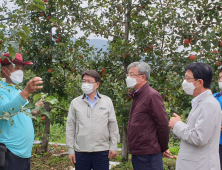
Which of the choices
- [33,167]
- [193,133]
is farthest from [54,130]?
[193,133]

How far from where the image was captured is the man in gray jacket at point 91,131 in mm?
2686

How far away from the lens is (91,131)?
2.70 meters

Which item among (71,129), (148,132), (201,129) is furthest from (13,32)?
(71,129)

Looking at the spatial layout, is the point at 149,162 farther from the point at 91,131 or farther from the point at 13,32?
the point at 13,32

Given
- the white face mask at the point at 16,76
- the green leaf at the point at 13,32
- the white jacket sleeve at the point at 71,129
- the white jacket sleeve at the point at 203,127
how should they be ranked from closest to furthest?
1. the green leaf at the point at 13,32
2. the white jacket sleeve at the point at 203,127
3. the white face mask at the point at 16,76
4. the white jacket sleeve at the point at 71,129

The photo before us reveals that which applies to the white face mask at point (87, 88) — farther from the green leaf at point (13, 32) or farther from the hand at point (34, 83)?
the green leaf at point (13, 32)

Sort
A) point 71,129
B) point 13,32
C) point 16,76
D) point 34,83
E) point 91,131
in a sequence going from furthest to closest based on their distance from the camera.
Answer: point 71,129
point 91,131
point 16,76
point 34,83
point 13,32

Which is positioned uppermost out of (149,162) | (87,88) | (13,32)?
(13,32)

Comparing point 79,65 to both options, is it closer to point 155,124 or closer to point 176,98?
point 176,98

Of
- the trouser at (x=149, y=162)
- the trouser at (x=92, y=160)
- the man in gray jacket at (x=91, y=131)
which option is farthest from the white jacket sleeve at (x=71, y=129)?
the trouser at (x=149, y=162)

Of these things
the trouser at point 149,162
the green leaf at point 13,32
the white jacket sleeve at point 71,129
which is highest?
the green leaf at point 13,32

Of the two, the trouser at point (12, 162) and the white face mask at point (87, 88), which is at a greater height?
the white face mask at point (87, 88)

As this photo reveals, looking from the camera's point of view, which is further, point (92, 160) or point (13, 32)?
point (92, 160)

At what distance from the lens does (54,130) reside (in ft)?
28.2
